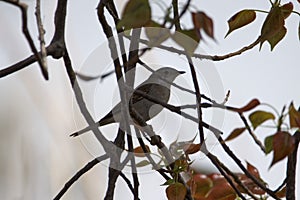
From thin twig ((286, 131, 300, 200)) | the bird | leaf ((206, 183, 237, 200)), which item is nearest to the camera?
thin twig ((286, 131, 300, 200))

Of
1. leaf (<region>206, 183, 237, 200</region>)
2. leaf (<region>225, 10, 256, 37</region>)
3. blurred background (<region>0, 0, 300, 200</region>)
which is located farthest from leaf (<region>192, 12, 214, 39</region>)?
blurred background (<region>0, 0, 300, 200</region>)

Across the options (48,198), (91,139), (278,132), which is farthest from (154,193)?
(278,132)

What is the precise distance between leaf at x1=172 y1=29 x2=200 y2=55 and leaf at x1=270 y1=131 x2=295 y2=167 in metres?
0.10

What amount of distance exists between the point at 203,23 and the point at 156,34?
1.3 inches

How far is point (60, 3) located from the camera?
0.42m

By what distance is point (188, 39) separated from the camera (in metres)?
0.35

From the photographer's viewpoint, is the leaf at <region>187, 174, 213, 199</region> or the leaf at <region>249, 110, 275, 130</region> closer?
the leaf at <region>249, 110, 275, 130</region>

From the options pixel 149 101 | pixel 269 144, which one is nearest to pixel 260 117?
pixel 269 144

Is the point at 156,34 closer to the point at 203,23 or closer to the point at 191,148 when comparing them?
the point at 203,23

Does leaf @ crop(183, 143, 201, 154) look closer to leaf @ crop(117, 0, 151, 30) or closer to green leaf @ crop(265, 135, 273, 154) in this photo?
green leaf @ crop(265, 135, 273, 154)

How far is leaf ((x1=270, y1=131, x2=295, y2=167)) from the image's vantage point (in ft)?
1.29

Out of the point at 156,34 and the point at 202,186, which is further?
the point at 202,186

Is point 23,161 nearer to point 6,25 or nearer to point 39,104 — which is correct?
point 39,104

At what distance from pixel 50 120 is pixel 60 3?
90cm
